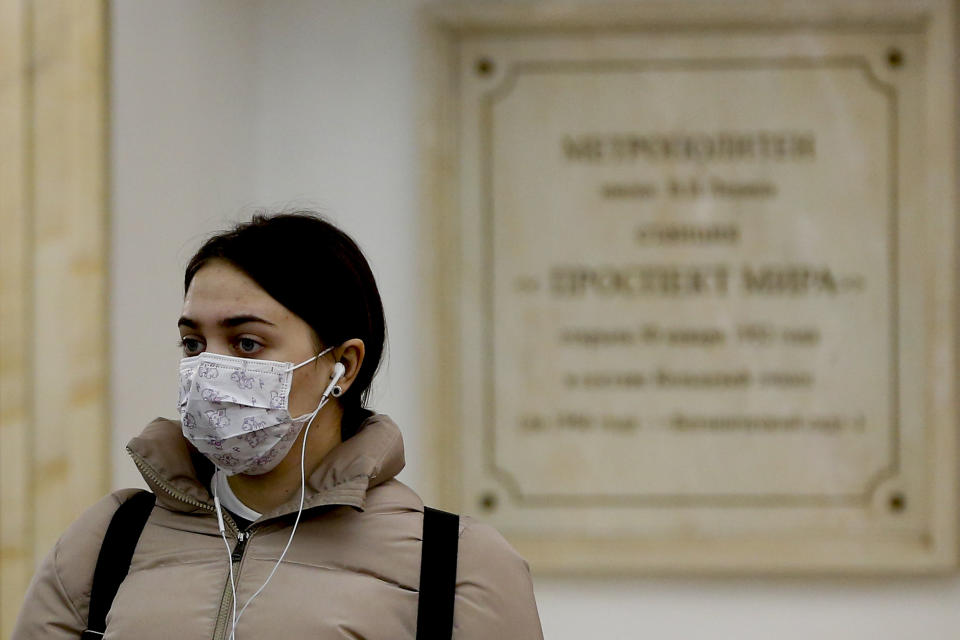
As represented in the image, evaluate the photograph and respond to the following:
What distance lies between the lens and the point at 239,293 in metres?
1.11

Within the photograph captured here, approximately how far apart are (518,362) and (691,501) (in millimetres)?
528

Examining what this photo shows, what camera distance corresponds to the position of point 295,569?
3.56ft

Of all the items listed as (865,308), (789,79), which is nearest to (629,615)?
(865,308)

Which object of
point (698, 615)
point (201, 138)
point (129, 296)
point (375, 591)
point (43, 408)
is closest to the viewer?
point (375, 591)

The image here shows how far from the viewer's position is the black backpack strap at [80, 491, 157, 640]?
3.62ft

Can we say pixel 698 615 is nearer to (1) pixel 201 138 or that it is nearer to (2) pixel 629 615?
(2) pixel 629 615

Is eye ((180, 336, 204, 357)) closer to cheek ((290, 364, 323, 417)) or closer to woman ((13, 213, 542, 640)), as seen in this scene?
woman ((13, 213, 542, 640))

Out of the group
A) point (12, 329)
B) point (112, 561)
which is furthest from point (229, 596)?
point (12, 329)

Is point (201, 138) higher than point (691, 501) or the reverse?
higher

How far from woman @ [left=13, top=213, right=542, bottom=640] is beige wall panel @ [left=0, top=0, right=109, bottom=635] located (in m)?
0.61

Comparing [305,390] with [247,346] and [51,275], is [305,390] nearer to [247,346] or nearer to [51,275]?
[247,346]

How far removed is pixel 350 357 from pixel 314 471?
0.13m

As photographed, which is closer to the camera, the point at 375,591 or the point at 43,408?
the point at 375,591

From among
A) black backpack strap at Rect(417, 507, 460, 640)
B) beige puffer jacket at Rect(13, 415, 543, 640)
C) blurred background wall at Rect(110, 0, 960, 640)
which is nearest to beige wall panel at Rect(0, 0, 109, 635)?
blurred background wall at Rect(110, 0, 960, 640)
